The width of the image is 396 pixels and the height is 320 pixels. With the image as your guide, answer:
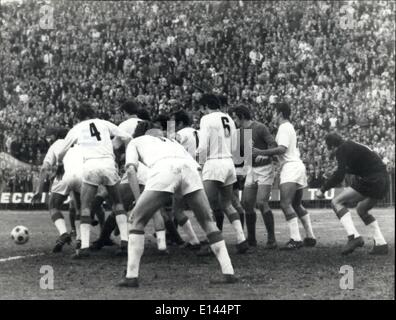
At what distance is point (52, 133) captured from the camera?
38.4 feet

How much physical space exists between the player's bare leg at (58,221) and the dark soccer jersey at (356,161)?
167 inches

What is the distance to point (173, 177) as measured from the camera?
7.41 m

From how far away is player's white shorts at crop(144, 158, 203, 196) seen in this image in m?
7.36

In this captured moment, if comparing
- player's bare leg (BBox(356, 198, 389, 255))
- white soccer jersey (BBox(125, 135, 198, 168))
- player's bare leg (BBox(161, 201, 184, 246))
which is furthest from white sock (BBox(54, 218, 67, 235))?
player's bare leg (BBox(356, 198, 389, 255))

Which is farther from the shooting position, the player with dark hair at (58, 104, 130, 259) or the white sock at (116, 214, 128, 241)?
the white sock at (116, 214, 128, 241)

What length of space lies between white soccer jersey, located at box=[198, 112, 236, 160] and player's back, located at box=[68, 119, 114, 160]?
1.39m

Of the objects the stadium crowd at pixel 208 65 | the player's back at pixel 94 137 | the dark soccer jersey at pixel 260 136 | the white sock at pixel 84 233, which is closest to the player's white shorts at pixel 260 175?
the dark soccer jersey at pixel 260 136

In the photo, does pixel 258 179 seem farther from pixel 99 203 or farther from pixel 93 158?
pixel 93 158

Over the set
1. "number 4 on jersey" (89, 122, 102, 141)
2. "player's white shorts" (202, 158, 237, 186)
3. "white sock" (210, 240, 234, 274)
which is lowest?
"white sock" (210, 240, 234, 274)

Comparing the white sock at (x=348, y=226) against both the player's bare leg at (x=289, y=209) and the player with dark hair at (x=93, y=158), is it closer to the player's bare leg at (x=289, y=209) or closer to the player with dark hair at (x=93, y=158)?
the player's bare leg at (x=289, y=209)

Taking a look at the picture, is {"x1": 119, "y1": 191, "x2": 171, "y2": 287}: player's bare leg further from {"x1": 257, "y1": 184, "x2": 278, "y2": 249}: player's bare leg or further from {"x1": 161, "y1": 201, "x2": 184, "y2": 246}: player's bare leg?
{"x1": 161, "y1": 201, "x2": 184, "y2": 246}: player's bare leg

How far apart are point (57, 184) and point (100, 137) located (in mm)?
1388

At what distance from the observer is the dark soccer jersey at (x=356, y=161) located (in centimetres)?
1013

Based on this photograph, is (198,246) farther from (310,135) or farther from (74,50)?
(74,50)
